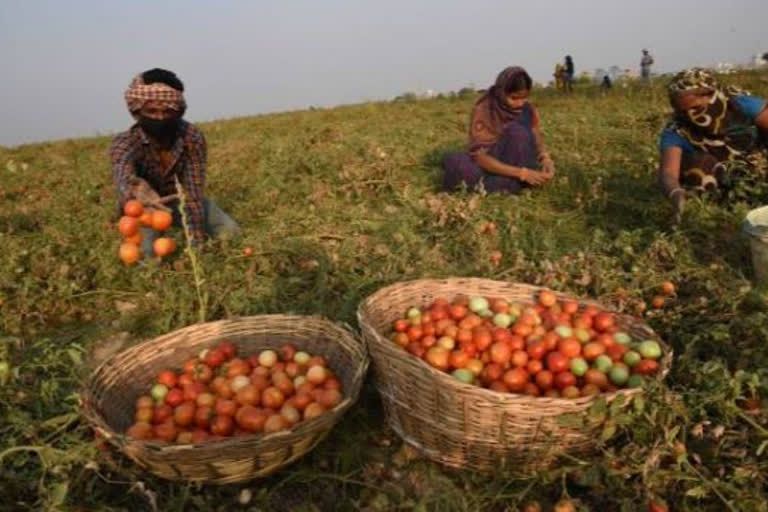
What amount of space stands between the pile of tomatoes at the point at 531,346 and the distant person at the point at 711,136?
6.34ft

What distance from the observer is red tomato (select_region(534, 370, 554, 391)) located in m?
2.35

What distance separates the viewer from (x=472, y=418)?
2.07 meters

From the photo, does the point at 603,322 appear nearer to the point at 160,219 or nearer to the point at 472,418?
the point at 472,418

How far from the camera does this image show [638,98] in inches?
424

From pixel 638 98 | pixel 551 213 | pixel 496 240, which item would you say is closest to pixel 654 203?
pixel 551 213

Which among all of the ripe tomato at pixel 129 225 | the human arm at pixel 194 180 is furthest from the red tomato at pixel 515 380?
the human arm at pixel 194 180

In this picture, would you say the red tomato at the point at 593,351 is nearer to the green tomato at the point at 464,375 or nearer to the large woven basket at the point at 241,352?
the green tomato at the point at 464,375

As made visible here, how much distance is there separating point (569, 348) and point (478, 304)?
0.49 m

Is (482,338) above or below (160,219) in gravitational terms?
below

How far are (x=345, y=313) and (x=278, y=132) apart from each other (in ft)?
26.4

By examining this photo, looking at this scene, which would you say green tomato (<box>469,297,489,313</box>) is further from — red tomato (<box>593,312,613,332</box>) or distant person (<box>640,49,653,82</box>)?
distant person (<box>640,49,653,82</box>)

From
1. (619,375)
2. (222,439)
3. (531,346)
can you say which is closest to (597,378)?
(619,375)

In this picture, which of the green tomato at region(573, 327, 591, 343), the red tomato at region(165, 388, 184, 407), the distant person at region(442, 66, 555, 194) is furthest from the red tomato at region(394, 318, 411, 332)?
the distant person at region(442, 66, 555, 194)

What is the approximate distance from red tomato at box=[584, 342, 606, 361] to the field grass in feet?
1.10
